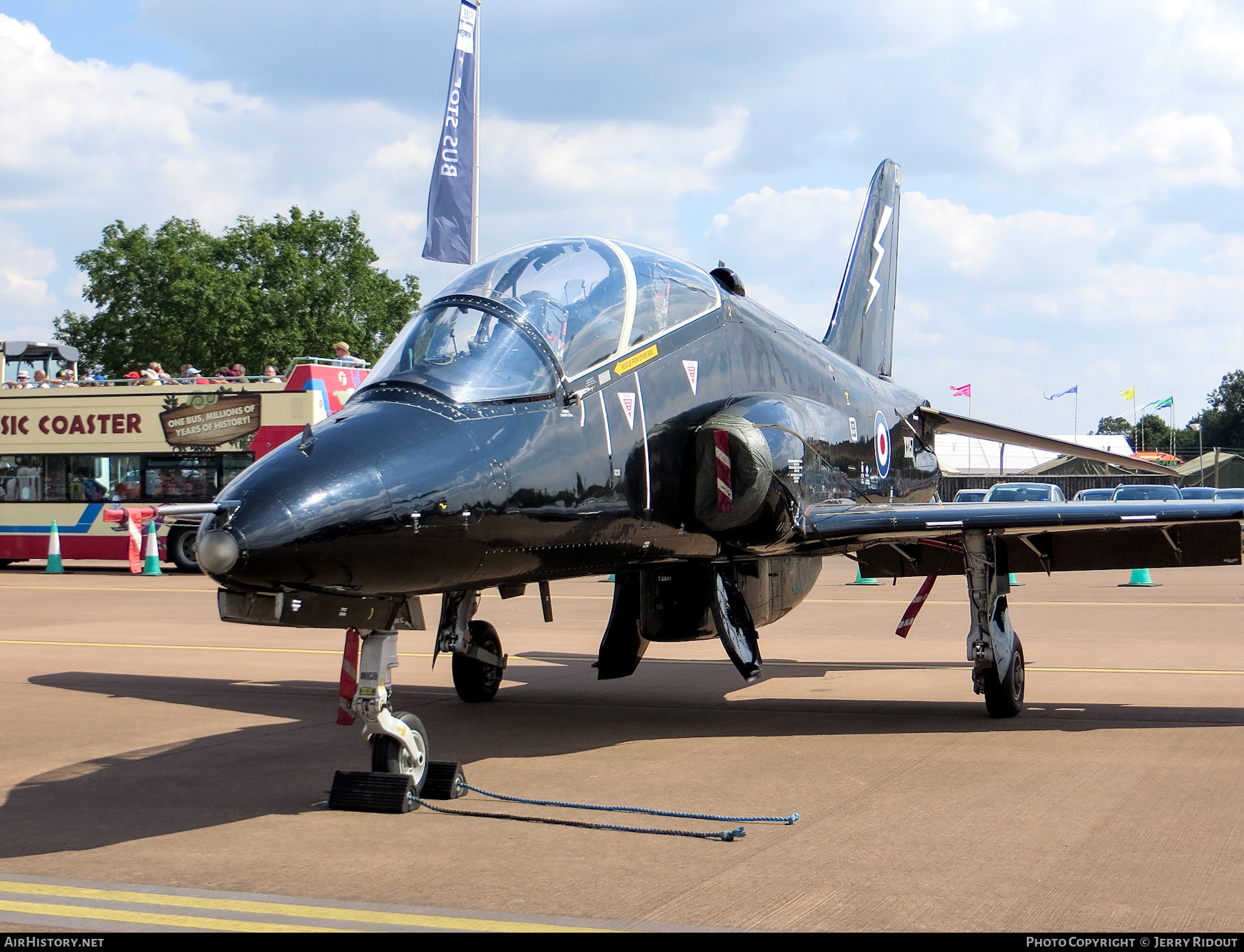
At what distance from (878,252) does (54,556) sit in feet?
67.4

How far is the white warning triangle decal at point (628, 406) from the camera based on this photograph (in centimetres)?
736

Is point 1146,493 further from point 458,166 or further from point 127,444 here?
point 127,444

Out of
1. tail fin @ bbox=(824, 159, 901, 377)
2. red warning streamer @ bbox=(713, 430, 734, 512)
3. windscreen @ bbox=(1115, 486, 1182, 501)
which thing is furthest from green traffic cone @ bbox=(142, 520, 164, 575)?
windscreen @ bbox=(1115, 486, 1182, 501)

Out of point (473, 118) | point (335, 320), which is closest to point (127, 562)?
point (473, 118)

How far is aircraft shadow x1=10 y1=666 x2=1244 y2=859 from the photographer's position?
6.39 metres

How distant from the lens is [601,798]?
6.64 metres

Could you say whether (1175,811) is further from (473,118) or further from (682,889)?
(473,118)

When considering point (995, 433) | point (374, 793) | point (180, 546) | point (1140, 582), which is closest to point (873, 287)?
point (995, 433)

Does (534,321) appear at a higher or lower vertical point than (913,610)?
higher

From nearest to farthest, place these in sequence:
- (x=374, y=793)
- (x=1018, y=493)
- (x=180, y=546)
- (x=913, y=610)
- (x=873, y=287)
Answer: (x=374, y=793)
(x=913, y=610)
(x=873, y=287)
(x=180, y=546)
(x=1018, y=493)

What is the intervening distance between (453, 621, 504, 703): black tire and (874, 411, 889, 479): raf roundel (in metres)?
3.64

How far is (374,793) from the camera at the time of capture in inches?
251

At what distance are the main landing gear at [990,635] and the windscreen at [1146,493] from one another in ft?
83.5

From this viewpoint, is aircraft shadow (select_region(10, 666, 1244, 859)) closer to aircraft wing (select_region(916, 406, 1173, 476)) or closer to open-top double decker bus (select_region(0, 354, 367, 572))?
aircraft wing (select_region(916, 406, 1173, 476))
